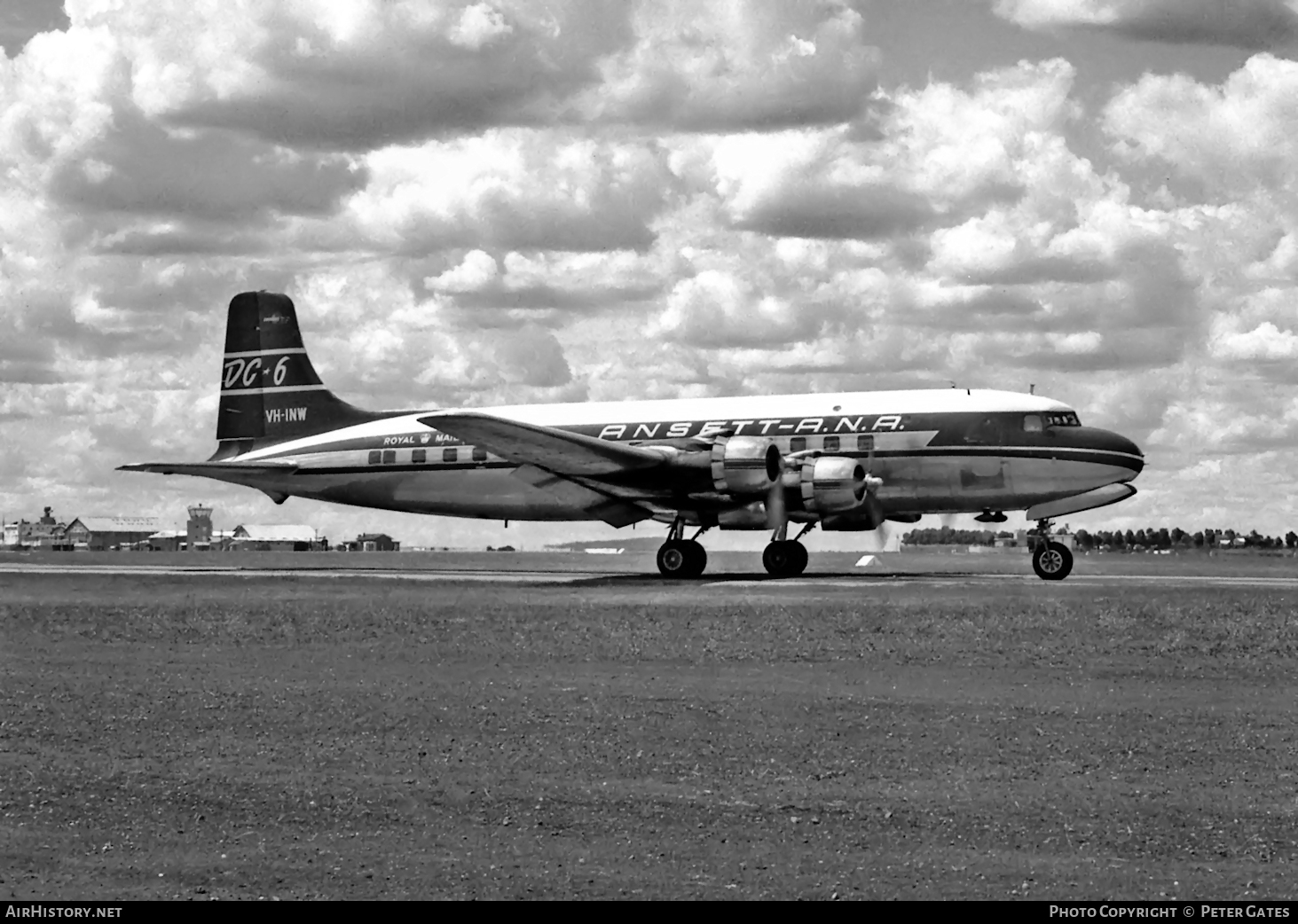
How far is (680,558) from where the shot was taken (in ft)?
117

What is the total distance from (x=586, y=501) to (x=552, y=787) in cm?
2604

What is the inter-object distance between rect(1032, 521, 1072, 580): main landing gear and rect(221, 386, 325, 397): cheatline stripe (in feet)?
74.7

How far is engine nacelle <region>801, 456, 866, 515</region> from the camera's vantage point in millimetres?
33344

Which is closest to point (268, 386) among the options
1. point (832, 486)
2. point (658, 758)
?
point (832, 486)

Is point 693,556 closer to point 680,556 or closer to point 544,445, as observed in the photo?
point 680,556

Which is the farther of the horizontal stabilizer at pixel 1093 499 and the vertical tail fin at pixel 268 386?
the vertical tail fin at pixel 268 386

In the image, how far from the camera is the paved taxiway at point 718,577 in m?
32.8

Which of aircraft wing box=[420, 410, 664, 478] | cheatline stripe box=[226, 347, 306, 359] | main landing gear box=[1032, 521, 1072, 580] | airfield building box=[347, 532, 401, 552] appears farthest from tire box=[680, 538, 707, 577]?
airfield building box=[347, 532, 401, 552]

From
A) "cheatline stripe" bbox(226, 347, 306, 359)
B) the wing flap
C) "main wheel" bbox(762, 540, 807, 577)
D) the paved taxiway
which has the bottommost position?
the paved taxiway

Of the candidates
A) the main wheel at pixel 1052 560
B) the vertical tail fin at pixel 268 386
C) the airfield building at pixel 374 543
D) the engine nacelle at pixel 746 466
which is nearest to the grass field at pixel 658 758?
the main wheel at pixel 1052 560

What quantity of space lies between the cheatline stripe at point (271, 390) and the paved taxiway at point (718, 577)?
226 inches

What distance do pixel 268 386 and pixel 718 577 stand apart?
17.9m

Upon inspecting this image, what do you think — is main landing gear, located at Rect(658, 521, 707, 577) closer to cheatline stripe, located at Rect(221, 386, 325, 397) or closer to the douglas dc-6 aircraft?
the douglas dc-6 aircraft

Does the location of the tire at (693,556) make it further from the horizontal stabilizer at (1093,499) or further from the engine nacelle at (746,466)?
the horizontal stabilizer at (1093,499)
